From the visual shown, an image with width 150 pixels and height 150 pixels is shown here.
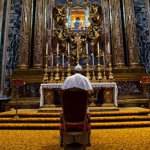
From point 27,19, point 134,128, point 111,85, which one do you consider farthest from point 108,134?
point 27,19

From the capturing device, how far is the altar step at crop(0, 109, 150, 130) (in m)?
6.66

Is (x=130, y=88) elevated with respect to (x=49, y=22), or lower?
lower

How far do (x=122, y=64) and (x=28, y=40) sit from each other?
4860mm

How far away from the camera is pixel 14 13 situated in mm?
12305

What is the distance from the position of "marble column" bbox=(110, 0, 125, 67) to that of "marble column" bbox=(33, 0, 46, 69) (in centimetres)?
362

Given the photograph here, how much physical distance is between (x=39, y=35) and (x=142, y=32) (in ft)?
17.5

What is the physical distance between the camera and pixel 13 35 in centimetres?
1198

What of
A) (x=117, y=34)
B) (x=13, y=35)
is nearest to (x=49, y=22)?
(x=13, y=35)

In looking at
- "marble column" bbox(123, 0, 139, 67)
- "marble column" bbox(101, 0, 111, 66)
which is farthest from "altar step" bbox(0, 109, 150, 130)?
"marble column" bbox(101, 0, 111, 66)

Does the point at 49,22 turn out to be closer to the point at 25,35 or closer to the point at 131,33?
the point at 25,35

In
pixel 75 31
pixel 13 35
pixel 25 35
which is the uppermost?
pixel 75 31

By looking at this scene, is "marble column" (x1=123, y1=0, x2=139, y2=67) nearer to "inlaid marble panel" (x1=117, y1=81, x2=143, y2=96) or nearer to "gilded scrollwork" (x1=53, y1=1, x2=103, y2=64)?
"inlaid marble panel" (x1=117, y1=81, x2=143, y2=96)

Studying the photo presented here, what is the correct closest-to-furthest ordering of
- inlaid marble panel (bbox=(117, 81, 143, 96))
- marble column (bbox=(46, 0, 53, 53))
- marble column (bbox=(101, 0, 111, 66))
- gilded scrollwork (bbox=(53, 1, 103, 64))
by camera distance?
inlaid marble panel (bbox=(117, 81, 143, 96)) < marble column (bbox=(101, 0, 111, 66)) < gilded scrollwork (bbox=(53, 1, 103, 64)) < marble column (bbox=(46, 0, 53, 53))

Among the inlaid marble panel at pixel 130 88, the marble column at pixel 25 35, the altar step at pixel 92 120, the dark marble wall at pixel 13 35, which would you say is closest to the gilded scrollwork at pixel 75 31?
the marble column at pixel 25 35
